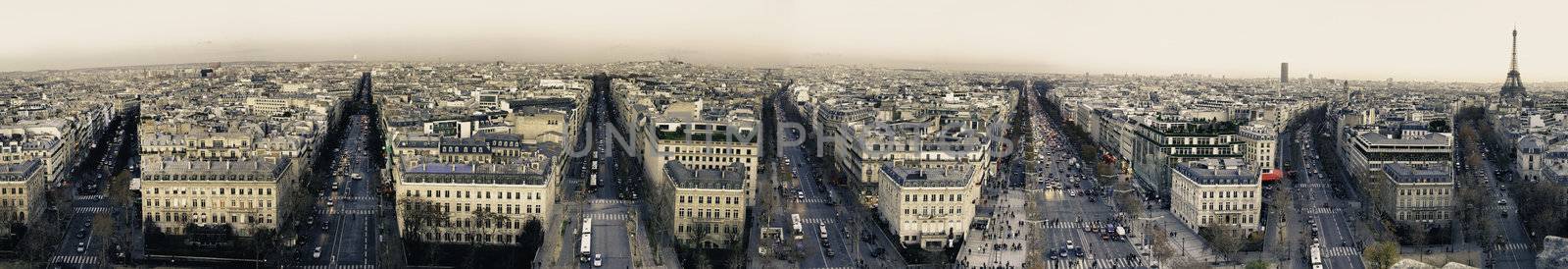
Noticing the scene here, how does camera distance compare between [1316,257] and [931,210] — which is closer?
[1316,257]

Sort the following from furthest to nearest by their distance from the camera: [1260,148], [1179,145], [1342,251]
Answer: [1260,148] → [1179,145] → [1342,251]

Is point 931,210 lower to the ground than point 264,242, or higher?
higher

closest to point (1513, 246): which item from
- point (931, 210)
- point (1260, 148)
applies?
point (1260, 148)

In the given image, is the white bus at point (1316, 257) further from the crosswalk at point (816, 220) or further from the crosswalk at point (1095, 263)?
the crosswalk at point (816, 220)

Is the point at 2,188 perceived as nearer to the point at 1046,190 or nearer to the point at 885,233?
the point at 885,233

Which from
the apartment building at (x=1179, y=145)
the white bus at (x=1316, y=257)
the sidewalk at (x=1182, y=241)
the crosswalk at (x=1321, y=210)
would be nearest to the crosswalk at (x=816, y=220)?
the sidewalk at (x=1182, y=241)

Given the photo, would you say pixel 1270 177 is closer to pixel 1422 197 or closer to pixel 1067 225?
pixel 1422 197

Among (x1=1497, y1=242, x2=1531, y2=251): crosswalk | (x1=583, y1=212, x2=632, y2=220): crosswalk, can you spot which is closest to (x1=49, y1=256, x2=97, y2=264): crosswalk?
(x1=583, y1=212, x2=632, y2=220): crosswalk
